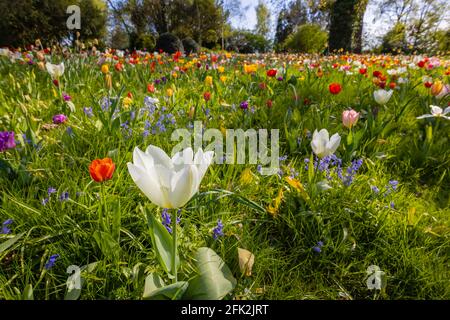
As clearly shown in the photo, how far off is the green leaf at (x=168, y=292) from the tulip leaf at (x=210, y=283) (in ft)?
0.10

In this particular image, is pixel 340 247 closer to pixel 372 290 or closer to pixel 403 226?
pixel 372 290

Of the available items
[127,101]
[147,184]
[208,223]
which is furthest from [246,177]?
[127,101]

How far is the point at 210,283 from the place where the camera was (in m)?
0.81

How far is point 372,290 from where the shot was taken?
40.1 inches

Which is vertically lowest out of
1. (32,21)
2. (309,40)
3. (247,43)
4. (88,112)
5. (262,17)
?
(88,112)

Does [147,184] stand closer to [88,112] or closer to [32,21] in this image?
[88,112]

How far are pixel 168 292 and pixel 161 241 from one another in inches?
5.2

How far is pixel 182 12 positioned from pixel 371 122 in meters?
24.3

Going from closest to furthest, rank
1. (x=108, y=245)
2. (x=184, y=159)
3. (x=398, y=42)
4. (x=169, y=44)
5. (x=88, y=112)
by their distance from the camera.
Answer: (x=184, y=159) → (x=108, y=245) → (x=88, y=112) → (x=169, y=44) → (x=398, y=42)

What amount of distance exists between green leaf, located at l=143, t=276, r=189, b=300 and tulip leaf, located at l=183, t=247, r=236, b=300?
30mm

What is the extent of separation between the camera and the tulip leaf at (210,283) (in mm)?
802

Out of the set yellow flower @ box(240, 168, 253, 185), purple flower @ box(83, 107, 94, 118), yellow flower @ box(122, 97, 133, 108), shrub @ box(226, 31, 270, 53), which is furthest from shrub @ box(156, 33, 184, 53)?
shrub @ box(226, 31, 270, 53)

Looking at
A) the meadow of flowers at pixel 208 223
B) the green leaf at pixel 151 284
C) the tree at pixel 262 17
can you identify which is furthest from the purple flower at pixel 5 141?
the tree at pixel 262 17
